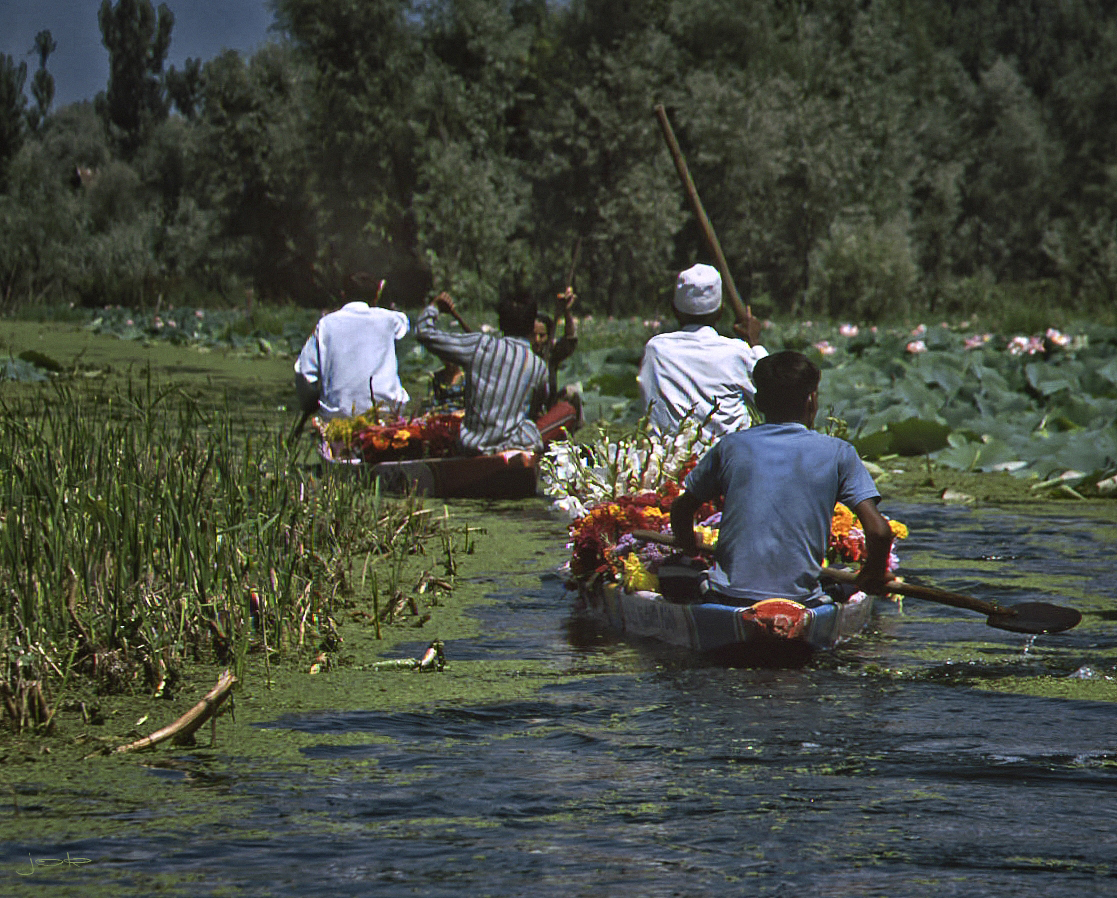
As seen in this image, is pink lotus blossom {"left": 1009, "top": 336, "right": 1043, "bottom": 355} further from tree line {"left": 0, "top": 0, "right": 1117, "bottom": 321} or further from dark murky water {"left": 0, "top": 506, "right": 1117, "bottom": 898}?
tree line {"left": 0, "top": 0, "right": 1117, "bottom": 321}

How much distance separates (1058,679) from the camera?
5.51m

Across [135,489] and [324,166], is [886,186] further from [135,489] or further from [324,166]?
[135,489]

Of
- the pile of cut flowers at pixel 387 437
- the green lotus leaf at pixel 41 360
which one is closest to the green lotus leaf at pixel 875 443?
the pile of cut flowers at pixel 387 437

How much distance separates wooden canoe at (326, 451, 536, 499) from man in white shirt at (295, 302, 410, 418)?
0.49 m

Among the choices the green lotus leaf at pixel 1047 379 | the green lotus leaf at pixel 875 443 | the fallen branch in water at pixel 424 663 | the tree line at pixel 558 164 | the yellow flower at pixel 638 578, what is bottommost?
the fallen branch in water at pixel 424 663

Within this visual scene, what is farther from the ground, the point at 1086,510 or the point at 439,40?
the point at 439,40

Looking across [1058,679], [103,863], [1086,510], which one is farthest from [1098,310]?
[103,863]

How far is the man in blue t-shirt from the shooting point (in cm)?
537

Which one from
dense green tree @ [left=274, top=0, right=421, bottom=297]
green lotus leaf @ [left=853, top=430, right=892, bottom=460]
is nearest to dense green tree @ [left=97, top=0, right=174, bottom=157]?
dense green tree @ [left=274, top=0, right=421, bottom=297]

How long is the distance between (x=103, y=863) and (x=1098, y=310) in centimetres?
2183

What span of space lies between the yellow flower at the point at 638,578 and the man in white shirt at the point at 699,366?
1.08 metres

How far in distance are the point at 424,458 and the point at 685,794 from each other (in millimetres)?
6616

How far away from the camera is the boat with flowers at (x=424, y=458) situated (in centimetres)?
1020

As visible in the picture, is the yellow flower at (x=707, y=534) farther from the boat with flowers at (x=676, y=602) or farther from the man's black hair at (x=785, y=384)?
the man's black hair at (x=785, y=384)
